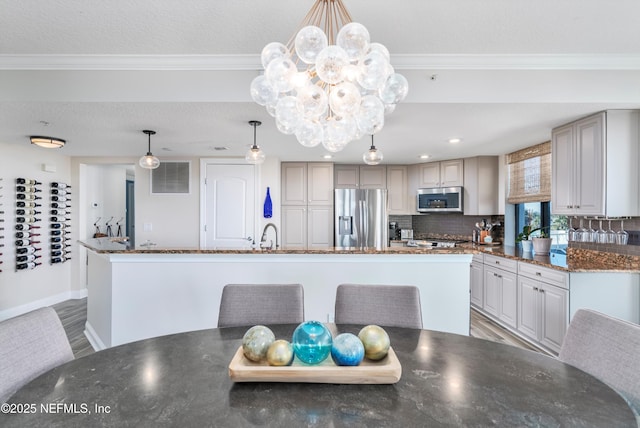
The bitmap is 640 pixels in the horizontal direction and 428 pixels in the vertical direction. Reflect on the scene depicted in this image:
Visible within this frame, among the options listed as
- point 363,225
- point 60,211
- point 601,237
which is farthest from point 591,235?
point 60,211

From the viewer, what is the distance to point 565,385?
40.0 inches

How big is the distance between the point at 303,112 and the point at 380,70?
1.15 feet

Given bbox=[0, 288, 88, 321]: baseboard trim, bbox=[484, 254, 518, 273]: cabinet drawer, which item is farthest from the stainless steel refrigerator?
bbox=[0, 288, 88, 321]: baseboard trim

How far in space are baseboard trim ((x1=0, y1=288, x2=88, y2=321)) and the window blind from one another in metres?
6.30

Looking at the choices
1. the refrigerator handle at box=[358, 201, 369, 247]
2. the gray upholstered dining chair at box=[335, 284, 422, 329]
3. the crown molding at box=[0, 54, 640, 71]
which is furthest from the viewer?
the refrigerator handle at box=[358, 201, 369, 247]

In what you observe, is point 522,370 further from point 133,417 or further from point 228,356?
point 133,417

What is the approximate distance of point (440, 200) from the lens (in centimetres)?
503

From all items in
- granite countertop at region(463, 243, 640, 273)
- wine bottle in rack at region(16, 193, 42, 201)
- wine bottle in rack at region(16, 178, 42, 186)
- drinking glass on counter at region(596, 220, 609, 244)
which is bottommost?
granite countertop at region(463, 243, 640, 273)

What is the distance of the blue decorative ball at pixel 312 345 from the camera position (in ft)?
3.47

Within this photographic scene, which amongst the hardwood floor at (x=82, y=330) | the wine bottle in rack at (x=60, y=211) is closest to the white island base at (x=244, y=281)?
the hardwood floor at (x=82, y=330)

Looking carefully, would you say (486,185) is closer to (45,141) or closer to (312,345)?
(312,345)

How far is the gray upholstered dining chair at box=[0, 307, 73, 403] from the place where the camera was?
42.0 inches

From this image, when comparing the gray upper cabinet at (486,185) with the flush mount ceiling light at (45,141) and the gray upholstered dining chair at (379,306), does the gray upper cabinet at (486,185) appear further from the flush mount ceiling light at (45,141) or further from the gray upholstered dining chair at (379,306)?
the flush mount ceiling light at (45,141)

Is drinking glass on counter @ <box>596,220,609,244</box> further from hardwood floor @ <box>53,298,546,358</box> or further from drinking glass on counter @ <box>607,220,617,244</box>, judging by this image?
hardwood floor @ <box>53,298,546,358</box>
